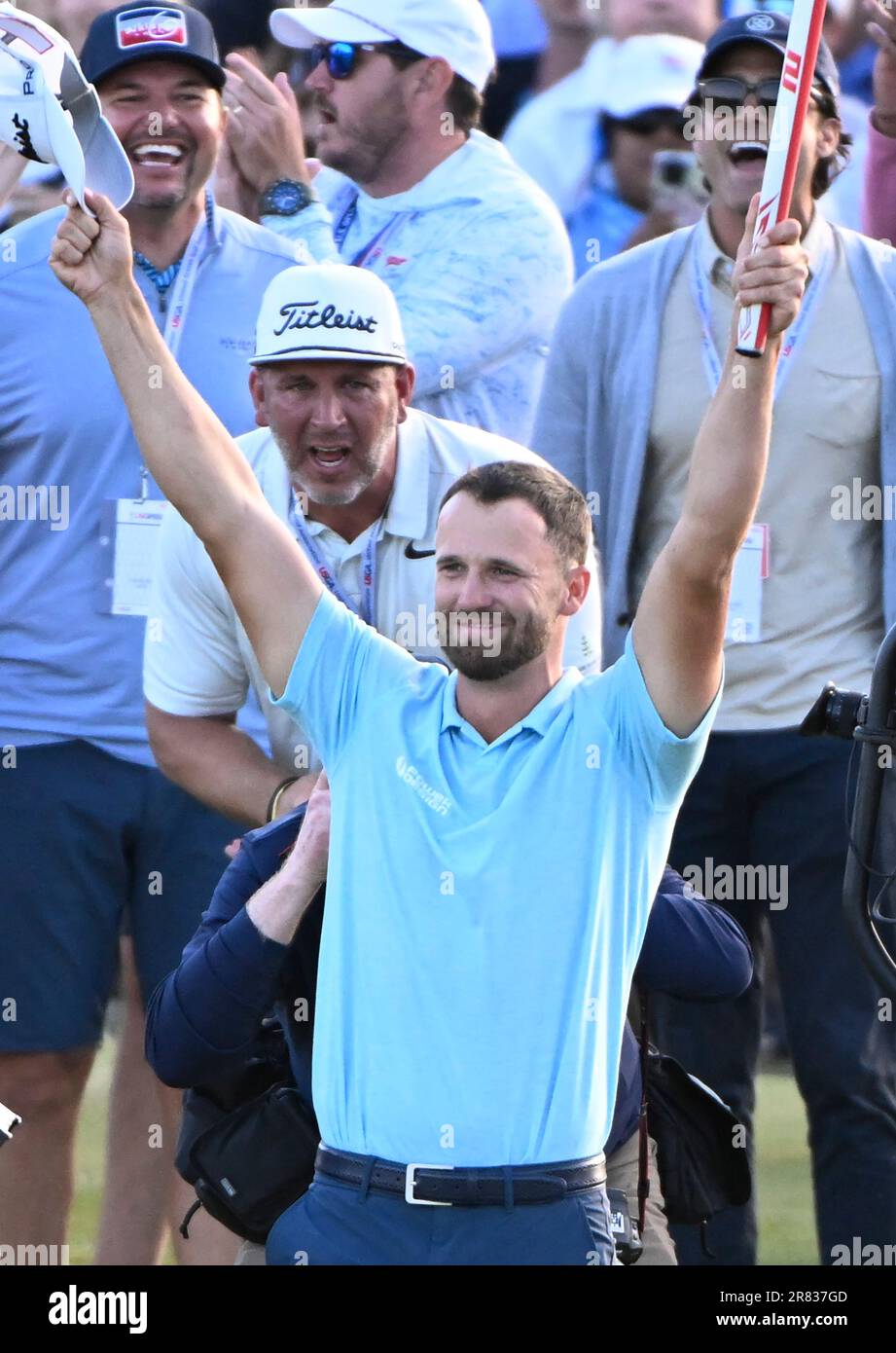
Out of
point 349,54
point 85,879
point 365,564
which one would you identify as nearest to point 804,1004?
point 365,564

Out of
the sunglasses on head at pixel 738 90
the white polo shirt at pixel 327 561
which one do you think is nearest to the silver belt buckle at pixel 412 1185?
the white polo shirt at pixel 327 561

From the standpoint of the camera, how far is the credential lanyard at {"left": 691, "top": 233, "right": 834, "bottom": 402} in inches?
184

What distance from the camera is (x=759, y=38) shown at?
462 cm

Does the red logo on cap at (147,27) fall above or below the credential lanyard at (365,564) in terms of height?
above

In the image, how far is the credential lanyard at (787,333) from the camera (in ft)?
15.3

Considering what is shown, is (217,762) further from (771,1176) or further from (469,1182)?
(771,1176)

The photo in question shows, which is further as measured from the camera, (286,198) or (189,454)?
(286,198)

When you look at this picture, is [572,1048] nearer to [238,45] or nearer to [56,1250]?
[56,1250]

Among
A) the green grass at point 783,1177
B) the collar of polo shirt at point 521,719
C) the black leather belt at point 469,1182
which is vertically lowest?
the green grass at point 783,1177

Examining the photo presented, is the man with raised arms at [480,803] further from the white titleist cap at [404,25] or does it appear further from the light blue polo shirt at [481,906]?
the white titleist cap at [404,25]

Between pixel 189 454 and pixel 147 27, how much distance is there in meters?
1.72

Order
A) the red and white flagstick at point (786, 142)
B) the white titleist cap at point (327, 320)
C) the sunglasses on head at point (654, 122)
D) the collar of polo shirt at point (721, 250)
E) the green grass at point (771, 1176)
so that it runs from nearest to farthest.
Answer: the red and white flagstick at point (786, 142) < the white titleist cap at point (327, 320) < the collar of polo shirt at point (721, 250) < the green grass at point (771, 1176) < the sunglasses on head at point (654, 122)

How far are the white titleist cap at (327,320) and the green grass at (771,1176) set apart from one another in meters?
1.90
